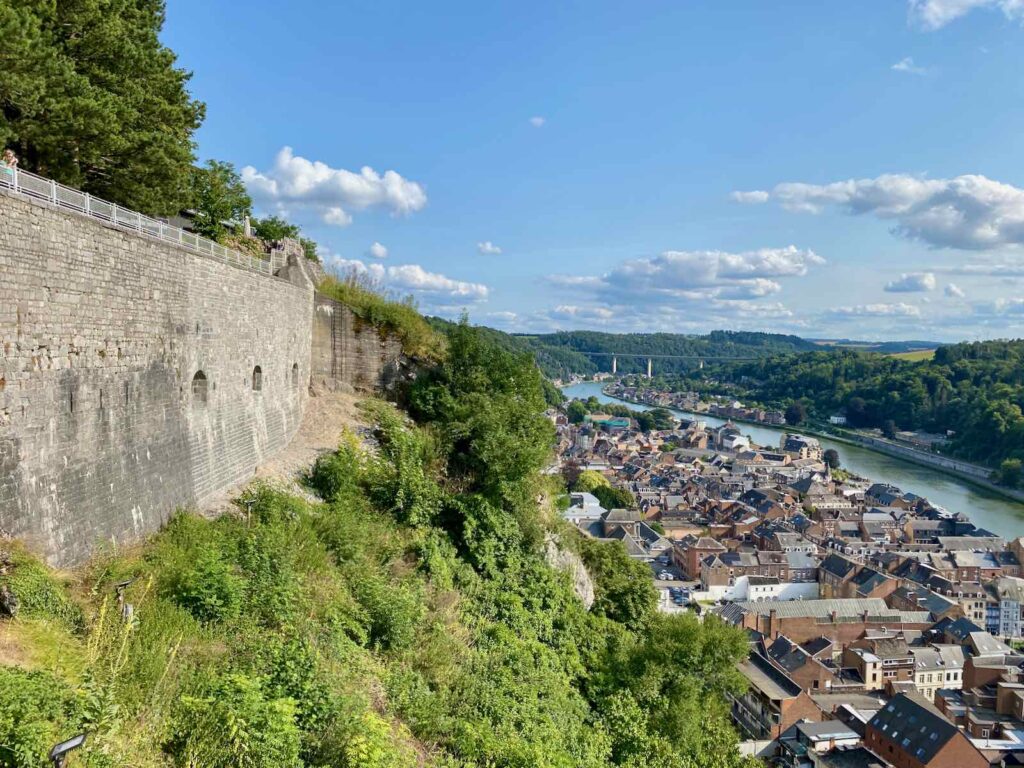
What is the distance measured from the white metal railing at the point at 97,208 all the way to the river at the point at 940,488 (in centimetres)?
6562

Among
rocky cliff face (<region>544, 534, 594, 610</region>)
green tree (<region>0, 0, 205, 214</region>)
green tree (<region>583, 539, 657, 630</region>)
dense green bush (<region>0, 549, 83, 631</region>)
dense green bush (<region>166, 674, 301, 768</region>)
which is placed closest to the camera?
dense green bush (<region>166, 674, 301, 768</region>)

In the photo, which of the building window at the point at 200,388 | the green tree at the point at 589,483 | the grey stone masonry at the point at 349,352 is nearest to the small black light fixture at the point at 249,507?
the building window at the point at 200,388

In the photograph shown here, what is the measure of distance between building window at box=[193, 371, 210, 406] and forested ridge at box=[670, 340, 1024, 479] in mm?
88058

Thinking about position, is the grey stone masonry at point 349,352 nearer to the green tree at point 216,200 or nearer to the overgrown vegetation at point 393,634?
the overgrown vegetation at point 393,634

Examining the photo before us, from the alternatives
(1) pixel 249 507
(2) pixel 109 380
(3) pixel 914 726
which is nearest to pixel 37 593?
(2) pixel 109 380

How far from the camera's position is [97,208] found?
7922 millimetres

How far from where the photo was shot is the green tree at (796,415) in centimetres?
12531

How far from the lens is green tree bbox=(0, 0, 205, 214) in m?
9.38

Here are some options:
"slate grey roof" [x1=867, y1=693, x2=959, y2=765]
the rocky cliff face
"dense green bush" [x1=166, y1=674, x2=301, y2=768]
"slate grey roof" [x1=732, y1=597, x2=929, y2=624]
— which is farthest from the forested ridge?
"dense green bush" [x1=166, y1=674, x2=301, y2=768]

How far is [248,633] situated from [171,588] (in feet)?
3.31

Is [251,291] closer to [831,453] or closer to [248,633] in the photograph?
[248,633]

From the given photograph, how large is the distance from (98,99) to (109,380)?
19.4ft

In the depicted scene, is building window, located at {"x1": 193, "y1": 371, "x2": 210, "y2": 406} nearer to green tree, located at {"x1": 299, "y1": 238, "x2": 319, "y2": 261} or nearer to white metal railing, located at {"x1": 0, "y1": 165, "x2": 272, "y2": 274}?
white metal railing, located at {"x1": 0, "y1": 165, "x2": 272, "y2": 274}

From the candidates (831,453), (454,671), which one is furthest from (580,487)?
(454,671)
